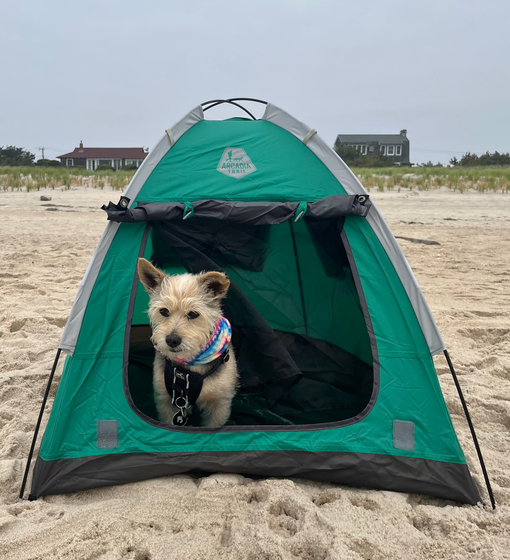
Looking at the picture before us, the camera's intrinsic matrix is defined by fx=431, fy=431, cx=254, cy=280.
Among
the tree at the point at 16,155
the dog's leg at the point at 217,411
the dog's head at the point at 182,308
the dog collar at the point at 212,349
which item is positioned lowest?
the dog's leg at the point at 217,411

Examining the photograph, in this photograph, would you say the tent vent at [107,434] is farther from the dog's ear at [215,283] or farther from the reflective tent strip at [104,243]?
the dog's ear at [215,283]

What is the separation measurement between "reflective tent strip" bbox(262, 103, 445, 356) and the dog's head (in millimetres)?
1059

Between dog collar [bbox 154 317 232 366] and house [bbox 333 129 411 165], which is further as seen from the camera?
house [bbox 333 129 411 165]

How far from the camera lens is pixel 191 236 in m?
3.46

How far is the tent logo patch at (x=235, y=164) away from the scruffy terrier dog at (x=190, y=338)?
757 millimetres

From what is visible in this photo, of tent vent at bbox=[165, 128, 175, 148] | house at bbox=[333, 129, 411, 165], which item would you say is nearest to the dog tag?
tent vent at bbox=[165, 128, 175, 148]

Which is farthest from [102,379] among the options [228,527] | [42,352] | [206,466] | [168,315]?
[42,352]

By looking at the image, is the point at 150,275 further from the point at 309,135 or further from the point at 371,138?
the point at 371,138

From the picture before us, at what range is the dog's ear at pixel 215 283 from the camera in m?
2.77

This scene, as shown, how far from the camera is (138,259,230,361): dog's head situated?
2.71m

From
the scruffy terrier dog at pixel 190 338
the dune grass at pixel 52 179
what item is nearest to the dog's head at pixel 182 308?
the scruffy terrier dog at pixel 190 338

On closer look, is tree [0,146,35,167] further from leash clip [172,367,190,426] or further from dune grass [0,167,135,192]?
leash clip [172,367,190,426]

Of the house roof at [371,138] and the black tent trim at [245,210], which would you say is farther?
the house roof at [371,138]

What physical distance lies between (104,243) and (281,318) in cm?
229
